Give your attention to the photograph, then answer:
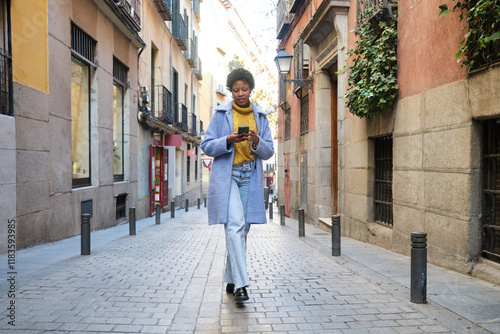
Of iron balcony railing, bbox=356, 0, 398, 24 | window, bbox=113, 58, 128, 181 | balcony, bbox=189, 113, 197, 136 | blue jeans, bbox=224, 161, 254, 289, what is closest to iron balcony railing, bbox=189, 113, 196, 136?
balcony, bbox=189, 113, 197, 136

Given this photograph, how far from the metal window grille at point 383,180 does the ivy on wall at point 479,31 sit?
9.86ft

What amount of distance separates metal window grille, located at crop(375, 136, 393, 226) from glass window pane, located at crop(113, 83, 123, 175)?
25.7ft

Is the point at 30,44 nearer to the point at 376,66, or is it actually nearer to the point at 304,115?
the point at 376,66

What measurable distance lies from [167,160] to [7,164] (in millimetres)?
13206

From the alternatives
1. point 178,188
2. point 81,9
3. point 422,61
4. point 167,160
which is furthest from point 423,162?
point 178,188

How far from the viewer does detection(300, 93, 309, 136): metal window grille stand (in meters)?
14.6

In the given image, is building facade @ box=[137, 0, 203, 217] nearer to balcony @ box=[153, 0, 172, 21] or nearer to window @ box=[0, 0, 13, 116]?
balcony @ box=[153, 0, 172, 21]

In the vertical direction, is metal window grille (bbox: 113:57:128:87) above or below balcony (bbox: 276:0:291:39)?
below

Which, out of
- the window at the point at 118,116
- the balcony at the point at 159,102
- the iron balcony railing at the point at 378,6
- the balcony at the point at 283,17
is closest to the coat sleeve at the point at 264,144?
the iron balcony railing at the point at 378,6

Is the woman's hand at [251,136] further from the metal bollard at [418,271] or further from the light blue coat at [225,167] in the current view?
the metal bollard at [418,271]

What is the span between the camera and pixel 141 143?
1523 cm

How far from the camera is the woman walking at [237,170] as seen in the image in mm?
3834

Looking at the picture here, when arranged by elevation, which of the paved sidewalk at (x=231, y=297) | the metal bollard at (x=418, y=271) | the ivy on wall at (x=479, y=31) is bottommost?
the paved sidewalk at (x=231, y=297)

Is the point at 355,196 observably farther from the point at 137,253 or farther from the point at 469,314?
the point at 469,314
